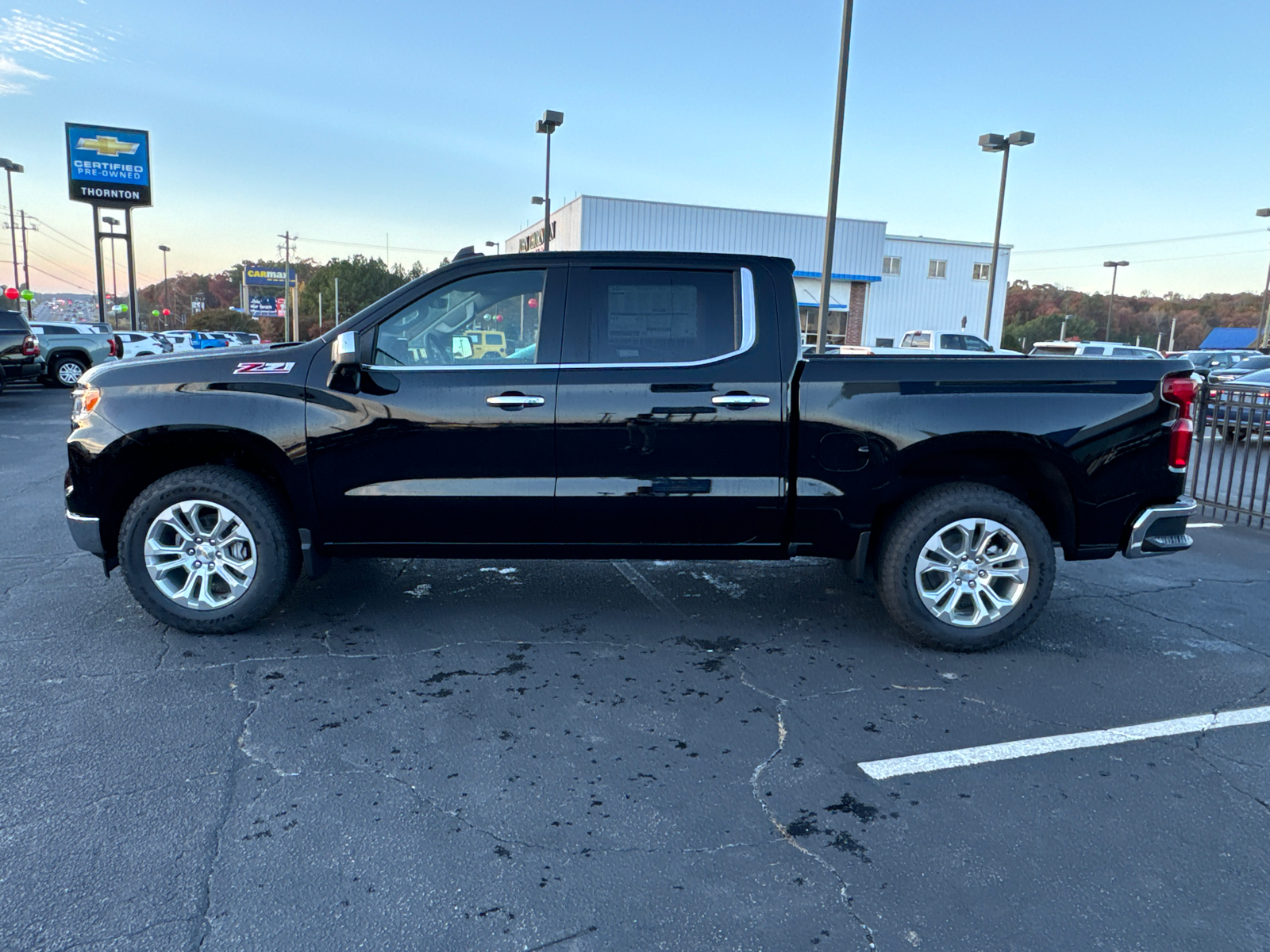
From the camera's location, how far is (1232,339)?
58.5 m

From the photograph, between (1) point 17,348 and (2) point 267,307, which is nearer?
(1) point 17,348

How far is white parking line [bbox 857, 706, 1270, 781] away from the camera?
3.30 m

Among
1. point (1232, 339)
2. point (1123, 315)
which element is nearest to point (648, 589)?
point (1232, 339)

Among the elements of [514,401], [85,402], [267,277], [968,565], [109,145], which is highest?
[109,145]

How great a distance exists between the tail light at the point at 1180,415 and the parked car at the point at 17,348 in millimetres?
21481

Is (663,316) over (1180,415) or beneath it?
over

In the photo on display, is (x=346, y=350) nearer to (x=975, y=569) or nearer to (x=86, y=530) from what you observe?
(x=86, y=530)

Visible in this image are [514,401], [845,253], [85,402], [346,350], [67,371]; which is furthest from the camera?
[845,253]

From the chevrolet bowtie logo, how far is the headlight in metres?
39.2

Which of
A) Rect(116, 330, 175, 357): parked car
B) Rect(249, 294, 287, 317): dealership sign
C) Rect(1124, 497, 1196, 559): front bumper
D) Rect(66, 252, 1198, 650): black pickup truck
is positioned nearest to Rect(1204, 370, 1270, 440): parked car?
Rect(1124, 497, 1196, 559): front bumper

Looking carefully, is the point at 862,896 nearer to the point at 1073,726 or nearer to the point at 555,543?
the point at 1073,726

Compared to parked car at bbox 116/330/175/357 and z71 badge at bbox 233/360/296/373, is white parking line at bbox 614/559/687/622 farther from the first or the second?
parked car at bbox 116/330/175/357

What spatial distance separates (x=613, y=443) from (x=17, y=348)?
799 inches

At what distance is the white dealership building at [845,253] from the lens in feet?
129
